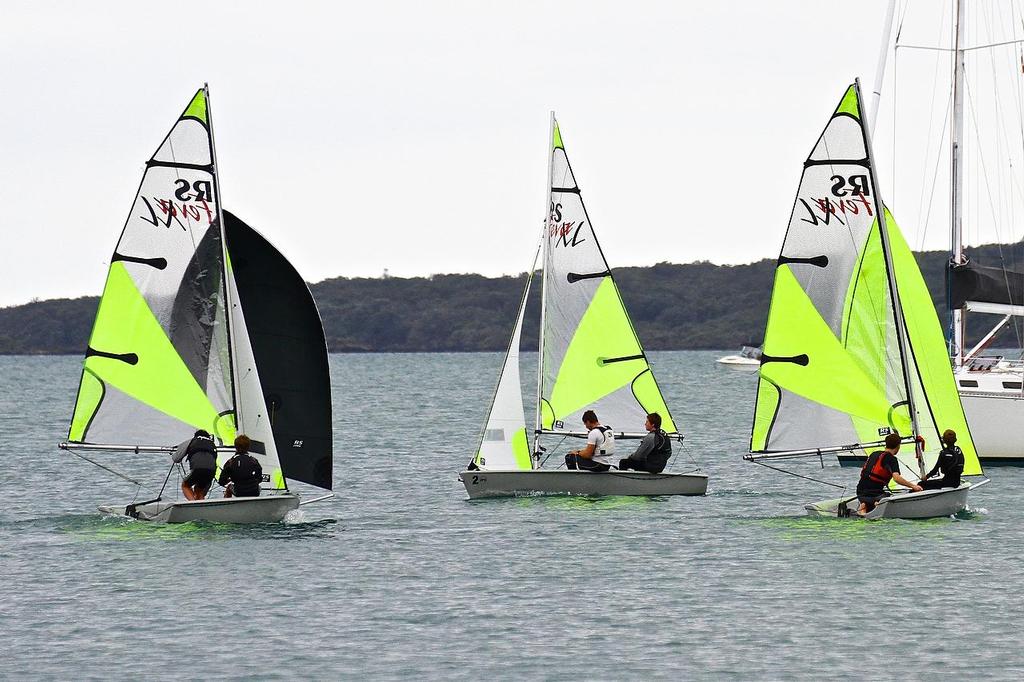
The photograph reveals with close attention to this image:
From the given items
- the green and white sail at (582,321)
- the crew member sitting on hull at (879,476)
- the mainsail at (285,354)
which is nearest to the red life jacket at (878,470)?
the crew member sitting on hull at (879,476)

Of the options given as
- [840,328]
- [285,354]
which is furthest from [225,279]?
[840,328]

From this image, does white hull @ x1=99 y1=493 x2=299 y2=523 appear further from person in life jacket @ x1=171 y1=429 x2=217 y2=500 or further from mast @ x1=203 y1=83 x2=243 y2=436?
mast @ x1=203 y1=83 x2=243 y2=436

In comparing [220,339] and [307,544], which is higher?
[220,339]

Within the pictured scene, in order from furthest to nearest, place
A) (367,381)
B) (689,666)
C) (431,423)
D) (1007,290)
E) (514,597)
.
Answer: (367,381)
(431,423)
(1007,290)
(514,597)
(689,666)

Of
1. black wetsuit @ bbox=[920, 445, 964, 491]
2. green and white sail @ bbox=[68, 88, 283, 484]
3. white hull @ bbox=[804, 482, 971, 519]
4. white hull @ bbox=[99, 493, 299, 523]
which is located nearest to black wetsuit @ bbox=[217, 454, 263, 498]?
white hull @ bbox=[99, 493, 299, 523]

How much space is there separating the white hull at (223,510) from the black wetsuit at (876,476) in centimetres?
753

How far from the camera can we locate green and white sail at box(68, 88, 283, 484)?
2106 centimetres

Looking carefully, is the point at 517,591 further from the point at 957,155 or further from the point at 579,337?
the point at 957,155

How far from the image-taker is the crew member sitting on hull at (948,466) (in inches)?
842

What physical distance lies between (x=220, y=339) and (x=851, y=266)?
8825mm

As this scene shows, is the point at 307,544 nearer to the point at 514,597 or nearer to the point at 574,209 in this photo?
the point at 514,597

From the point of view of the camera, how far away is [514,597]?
17.8 metres

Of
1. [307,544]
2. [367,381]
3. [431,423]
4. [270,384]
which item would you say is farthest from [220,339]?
[367,381]

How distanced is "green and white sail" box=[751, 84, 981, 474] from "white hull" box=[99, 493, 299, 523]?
22.7 ft
